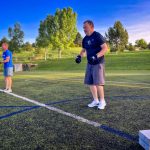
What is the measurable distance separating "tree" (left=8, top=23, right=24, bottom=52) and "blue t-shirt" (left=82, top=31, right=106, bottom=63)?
54.9 meters

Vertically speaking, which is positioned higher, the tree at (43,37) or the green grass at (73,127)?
the tree at (43,37)

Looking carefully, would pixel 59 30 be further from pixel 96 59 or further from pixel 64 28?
pixel 96 59

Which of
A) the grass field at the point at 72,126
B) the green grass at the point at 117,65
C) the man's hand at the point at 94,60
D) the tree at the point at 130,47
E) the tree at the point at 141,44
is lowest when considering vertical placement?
the green grass at the point at 117,65

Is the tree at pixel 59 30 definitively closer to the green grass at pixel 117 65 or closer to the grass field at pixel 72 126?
the green grass at pixel 117 65

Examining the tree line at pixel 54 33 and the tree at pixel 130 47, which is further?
the tree at pixel 130 47

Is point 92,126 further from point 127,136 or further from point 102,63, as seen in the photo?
point 102,63

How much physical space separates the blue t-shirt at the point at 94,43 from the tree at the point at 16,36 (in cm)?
5488

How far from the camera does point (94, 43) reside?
265 inches

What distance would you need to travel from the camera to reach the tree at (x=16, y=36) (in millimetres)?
60188

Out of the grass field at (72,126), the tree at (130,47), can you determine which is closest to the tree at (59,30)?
the tree at (130,47)

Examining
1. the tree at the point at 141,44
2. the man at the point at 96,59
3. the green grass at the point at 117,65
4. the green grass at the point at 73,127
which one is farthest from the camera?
the tree at the point at 141,44

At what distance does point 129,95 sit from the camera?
28.0 ft

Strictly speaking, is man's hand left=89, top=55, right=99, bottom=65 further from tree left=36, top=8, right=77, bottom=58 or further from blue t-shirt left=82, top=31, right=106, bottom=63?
tree left=36, top=8, right=77, bottom=58

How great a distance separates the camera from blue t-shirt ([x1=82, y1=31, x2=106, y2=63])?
263 inches
